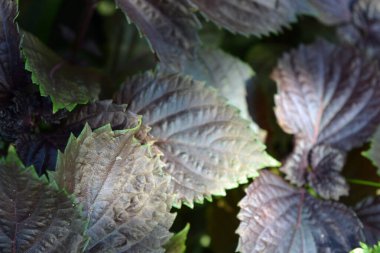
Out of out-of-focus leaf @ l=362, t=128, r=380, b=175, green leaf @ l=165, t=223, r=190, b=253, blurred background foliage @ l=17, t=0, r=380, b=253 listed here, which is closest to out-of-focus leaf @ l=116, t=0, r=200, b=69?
blurred background foliage @ l=17, t=0, r=380, b=253

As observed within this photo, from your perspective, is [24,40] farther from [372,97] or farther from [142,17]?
[372,97]

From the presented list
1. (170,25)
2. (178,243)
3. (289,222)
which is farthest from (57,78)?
(289,222)

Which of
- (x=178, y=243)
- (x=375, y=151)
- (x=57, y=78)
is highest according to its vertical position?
(x=57, y=78)

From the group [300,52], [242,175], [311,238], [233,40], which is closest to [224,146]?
[242,175]

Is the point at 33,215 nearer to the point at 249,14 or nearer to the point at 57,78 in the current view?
the point at 57,78

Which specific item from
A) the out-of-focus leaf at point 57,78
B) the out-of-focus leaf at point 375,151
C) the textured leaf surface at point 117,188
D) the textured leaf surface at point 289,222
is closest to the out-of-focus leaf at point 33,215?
the textured leaf surface at point 117,188

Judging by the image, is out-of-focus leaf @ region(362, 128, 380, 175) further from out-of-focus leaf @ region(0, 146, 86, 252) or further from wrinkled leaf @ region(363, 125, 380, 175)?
out-of-focus leaf @ region(0, 146, 86, 252)
